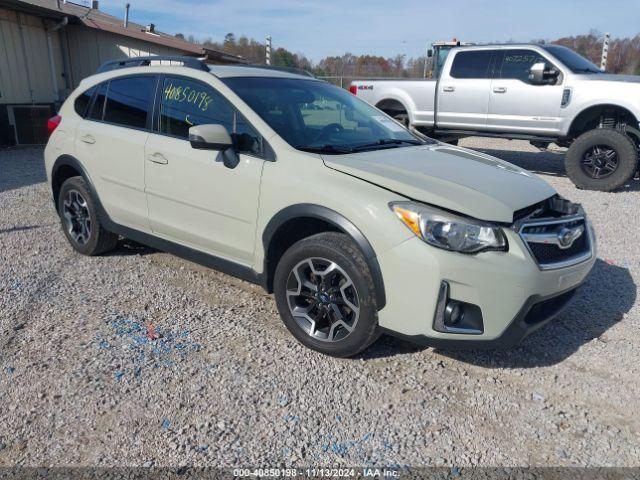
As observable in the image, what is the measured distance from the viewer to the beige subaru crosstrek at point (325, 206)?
9.13 ft

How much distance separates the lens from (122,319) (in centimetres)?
374

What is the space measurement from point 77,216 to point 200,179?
6.49 feet

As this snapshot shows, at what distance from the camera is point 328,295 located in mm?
3174

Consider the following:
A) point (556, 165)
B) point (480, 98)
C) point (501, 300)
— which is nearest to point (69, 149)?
point (501, 300)

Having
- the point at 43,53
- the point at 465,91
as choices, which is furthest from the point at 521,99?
the point at 43,53

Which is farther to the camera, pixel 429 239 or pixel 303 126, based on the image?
pixel 303 126

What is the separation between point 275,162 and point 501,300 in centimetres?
160

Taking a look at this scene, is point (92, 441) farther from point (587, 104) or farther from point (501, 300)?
point (587, 104)

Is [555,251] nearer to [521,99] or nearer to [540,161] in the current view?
[521,99]

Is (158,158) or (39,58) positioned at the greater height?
(39,58)

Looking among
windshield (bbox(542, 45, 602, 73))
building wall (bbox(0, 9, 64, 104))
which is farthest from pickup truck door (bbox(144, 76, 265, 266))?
building wall (bbox(0, 9, 64, 104))

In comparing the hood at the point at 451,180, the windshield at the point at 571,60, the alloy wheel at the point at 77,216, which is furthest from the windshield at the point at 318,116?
the windshield at the point at 571,60

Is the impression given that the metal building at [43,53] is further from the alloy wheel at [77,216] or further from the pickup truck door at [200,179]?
the pickup truck door at [200,179]

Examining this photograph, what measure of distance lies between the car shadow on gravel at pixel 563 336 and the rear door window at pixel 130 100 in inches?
104
